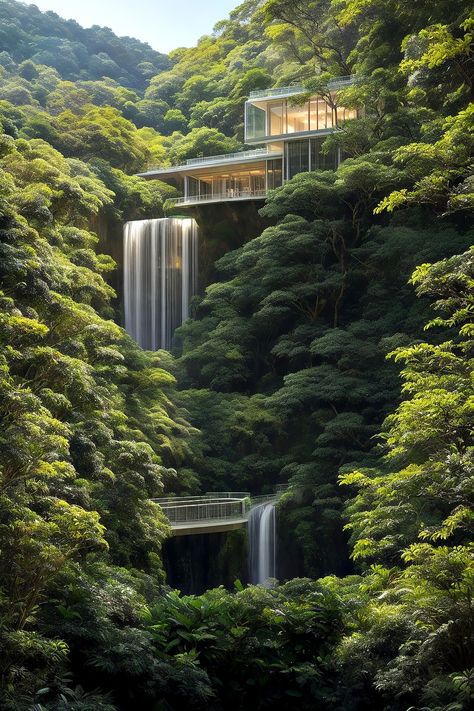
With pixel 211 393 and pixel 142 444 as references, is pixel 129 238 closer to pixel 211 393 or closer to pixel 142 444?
pixel 211 393

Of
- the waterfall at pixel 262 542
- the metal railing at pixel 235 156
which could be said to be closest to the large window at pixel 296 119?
the metal railing at pixel 235 156

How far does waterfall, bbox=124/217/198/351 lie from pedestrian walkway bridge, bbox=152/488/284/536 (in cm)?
1675

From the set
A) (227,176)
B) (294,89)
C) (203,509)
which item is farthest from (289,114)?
(203,509)

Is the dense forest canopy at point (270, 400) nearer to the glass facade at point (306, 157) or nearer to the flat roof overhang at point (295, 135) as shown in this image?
the glass facade at point (306, 157)

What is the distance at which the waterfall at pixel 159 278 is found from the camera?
148ft

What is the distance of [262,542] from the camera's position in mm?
29641

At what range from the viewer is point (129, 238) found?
153ft

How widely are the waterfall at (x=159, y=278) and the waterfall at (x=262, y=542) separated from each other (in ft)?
51.8

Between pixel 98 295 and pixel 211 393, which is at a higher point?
pixel 98 295

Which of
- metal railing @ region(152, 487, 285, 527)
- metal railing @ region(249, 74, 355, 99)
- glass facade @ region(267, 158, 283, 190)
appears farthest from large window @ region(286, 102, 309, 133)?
metal railing @ region(152, 487, 285, 527)

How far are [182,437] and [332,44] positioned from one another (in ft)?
86.6

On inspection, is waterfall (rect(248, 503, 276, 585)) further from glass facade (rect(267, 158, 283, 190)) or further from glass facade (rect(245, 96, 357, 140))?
glass facade (rect(245, 96, 357, 140))

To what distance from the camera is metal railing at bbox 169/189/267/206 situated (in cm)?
4575

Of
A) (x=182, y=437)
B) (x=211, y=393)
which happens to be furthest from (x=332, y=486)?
(x=211, y=393)
